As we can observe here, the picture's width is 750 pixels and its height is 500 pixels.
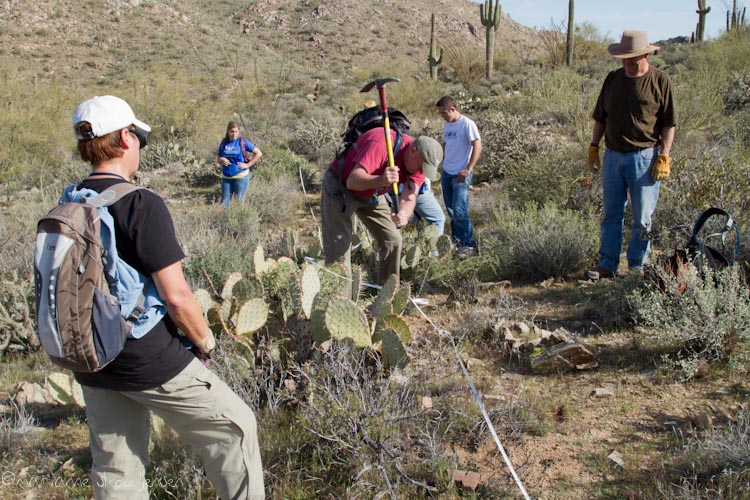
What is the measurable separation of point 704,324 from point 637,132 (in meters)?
1.96

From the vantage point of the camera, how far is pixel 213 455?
2451 millimetres

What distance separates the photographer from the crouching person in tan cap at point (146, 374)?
2.20 metres

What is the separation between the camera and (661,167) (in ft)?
16.5

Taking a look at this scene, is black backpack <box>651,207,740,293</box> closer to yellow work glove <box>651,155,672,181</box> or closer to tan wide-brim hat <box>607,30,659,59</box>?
yellow work glove <box>651,155,672,181</box>

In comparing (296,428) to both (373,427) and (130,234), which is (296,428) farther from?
(130,234)

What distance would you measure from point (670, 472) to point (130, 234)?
275cm

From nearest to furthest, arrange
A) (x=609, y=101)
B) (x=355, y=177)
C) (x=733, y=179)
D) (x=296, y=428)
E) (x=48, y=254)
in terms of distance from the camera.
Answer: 1. (x=48, y=254)
2. (x=296, y=428)
3. (x=355, y=177)
4. (x=609, y=101)
5. (x=733, y=179)

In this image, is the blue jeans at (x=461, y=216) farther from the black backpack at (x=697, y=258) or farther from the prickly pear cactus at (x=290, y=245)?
the black backpack at (x=697, y=258)

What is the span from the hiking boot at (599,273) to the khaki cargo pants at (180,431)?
4094 millimetres

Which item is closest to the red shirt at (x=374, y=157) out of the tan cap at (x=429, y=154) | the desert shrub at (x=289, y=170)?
the tan cap at (x=429, y=154)

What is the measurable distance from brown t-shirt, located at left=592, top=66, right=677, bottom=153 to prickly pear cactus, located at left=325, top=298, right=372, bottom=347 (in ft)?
9.98

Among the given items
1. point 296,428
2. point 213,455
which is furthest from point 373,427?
point 213,455

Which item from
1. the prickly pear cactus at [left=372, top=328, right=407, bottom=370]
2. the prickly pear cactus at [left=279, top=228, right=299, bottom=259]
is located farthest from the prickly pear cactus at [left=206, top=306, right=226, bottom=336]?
the prickly pear cactus at [left=279, top=228, right=299, bottom=259]

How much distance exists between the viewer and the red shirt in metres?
4.35
